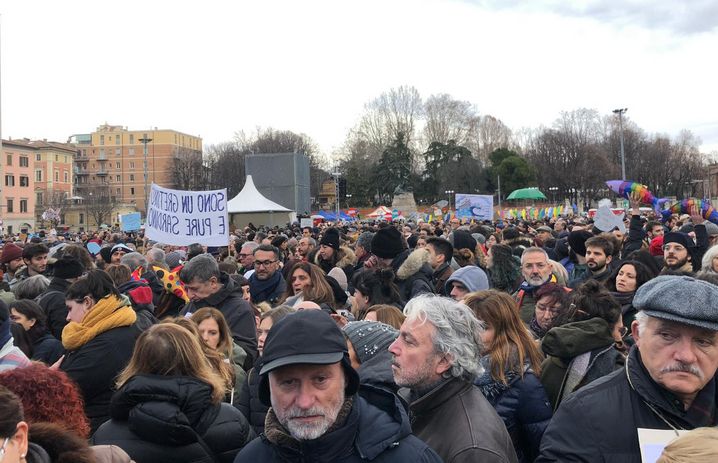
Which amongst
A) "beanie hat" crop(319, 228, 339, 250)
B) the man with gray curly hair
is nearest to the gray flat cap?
the man with gray curly hair

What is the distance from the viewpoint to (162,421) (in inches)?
118

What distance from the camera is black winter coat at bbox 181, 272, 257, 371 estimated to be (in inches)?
222

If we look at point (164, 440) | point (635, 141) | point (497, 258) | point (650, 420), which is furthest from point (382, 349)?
point (635, 141)

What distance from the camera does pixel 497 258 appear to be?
23.5 feet

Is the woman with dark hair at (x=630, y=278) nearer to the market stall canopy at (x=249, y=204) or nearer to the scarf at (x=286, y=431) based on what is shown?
the scarf at (x=286, y=431)

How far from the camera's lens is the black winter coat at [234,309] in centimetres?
564

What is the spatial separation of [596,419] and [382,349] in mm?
1209

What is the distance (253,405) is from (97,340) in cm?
111

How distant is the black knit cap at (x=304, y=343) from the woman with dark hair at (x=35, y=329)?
362 cm

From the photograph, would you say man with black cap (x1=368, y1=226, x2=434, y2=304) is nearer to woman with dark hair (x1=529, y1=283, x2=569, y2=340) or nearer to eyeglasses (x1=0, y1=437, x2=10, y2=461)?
woman with dark hair (x1=529, y1=283, x2=569, y2=340)

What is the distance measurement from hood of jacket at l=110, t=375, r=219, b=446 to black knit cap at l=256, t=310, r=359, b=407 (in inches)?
39.0

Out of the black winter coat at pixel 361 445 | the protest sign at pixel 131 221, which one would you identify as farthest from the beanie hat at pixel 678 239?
the protest sign at pixel 131 221

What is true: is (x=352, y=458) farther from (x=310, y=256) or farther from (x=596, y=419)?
(x=310, y=256)

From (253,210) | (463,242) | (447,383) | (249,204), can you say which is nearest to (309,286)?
(447,383)
